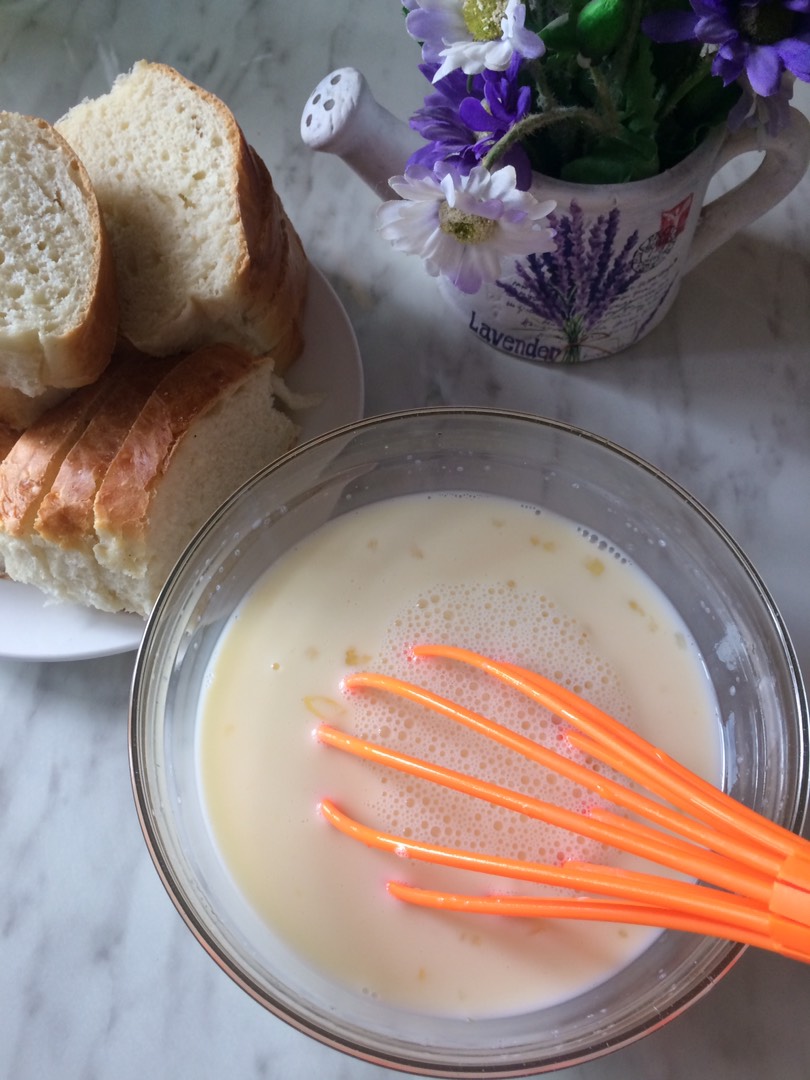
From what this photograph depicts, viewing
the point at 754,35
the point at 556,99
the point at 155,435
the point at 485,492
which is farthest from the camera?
the point at 485,492

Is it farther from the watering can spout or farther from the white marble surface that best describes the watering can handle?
the watering can spout

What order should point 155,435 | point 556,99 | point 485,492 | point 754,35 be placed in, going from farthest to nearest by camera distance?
1. point 485,492
2. point 155,435
3. point 556,99
4. point 754,35

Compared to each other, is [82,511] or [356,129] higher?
[356,129]

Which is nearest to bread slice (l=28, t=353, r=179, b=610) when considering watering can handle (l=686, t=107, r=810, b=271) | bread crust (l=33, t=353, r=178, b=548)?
bread crust (l=33, t=353, r=178, b=548)

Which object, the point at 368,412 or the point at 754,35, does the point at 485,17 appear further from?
the point at 368,412

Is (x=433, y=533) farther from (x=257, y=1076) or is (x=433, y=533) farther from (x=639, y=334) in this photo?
(x=257, y=1076)

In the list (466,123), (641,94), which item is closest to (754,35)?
(641,94)

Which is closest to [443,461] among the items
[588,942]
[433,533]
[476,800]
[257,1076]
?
[433,533]
